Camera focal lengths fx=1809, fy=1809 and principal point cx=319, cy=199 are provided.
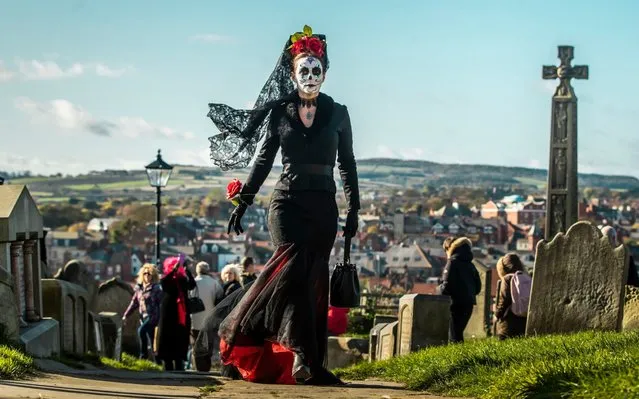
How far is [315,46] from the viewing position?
1495 centimetres

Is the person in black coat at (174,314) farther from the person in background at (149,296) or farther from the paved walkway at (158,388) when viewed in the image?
the paved walkway at (158,388)

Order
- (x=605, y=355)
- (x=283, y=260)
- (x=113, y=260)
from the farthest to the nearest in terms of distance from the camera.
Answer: (x=113, y=260), (x=283, y=260), (x=605, y=355)

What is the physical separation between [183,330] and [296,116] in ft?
24.0

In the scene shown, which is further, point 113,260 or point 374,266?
point 113,260

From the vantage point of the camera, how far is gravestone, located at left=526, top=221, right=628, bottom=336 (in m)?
16.0

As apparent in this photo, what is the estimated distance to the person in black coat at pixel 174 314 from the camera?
69.9 ft

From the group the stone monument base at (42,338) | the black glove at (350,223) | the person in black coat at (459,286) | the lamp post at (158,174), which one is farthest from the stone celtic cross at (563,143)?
the black glove at (350,223)

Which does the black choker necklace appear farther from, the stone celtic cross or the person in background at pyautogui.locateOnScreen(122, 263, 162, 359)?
the stone celtic cross

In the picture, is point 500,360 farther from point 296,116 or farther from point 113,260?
point 113,260

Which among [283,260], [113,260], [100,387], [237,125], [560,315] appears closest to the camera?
[100,387]

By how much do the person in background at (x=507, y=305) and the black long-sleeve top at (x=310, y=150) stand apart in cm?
444

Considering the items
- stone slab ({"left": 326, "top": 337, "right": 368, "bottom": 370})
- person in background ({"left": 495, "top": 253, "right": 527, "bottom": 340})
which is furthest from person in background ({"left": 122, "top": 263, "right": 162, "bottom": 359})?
person in background ({"left": 495, "top": 253, "right": 527, "bottom": 340})

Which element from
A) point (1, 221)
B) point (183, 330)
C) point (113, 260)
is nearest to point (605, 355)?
point (1, 221)

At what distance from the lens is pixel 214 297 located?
73.3 ft
